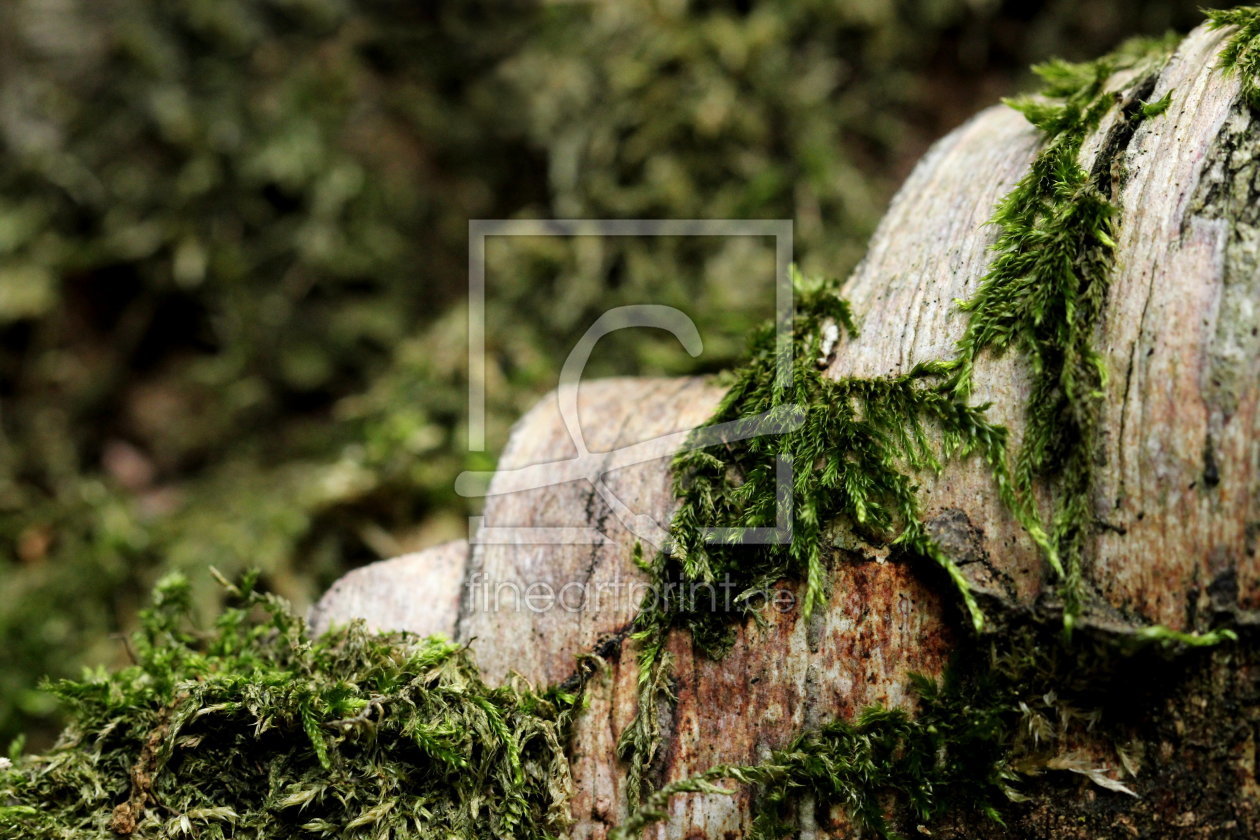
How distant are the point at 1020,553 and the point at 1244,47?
31.9 inches

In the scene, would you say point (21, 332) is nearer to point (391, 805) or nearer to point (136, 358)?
point (136, 358)

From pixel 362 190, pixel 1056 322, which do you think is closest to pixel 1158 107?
pixel 1056 322

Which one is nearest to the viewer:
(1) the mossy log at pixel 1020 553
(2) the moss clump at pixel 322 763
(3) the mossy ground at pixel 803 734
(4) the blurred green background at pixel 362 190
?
(1) the mossy log at pixel 1020 553

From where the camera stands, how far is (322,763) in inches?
49.7

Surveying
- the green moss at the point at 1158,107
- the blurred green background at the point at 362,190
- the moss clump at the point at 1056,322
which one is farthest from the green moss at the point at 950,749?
the blurred green background at the point at 362,190

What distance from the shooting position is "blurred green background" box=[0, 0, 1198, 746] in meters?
2.78

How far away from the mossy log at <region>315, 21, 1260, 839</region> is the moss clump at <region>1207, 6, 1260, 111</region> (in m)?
0.02

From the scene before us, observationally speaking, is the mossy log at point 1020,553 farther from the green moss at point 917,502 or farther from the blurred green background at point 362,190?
the blurred green background at point 362,190


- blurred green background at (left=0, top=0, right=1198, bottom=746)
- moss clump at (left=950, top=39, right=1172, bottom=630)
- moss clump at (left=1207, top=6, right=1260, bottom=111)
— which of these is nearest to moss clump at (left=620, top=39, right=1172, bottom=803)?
moss clump at (left=950, top=39, right=1172, bottom=630)

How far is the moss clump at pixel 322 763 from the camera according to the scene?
1.27m

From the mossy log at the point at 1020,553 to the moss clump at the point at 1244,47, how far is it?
16mm

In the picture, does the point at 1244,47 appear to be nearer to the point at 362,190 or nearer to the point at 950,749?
the point at 950,749

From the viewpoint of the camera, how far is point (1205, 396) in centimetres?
104

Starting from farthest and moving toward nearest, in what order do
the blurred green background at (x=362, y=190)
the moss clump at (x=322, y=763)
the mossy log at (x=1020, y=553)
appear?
the blurred green background at (x=362, y=190)
the moss clump at (x=322, y=763)
the mossy log at (x=1020, y=553)
